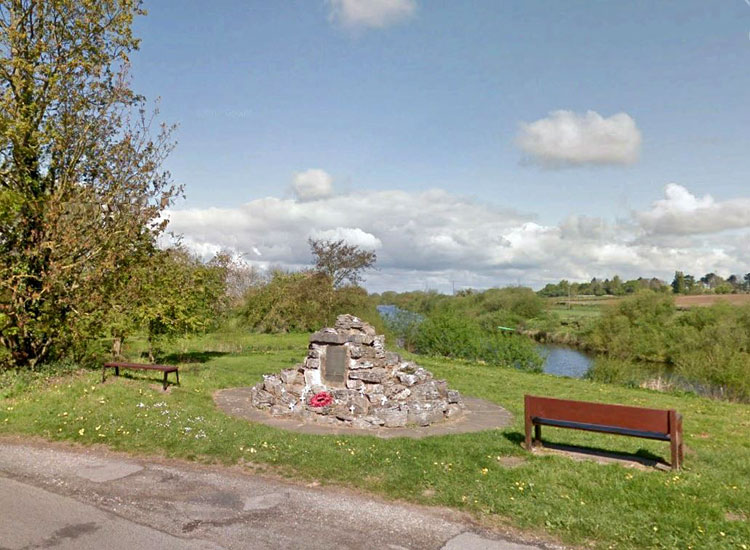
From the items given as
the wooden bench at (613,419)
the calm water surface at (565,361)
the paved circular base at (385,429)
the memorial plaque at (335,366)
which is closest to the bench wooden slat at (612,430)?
the wooden bench at (613,419)

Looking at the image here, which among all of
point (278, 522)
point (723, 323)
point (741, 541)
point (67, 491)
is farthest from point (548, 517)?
point (723, 323)

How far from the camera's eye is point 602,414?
703cm

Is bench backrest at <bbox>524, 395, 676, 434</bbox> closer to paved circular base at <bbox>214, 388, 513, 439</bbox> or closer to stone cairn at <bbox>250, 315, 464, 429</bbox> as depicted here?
paved circular base at <bbox>214, 388, 513, 439</bbox>

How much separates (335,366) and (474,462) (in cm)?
499

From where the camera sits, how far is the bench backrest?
22.2ft

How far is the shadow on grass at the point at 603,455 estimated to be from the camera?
708cm

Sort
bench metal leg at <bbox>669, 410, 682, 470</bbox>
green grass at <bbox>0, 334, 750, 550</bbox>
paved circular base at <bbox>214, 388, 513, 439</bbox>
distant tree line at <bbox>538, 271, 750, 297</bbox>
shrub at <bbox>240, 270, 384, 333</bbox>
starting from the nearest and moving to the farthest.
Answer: green grass at <bbox>0, 334, 750, 550</bbox> → bench metal leg at <bbox>669, 410, 682, 470</bbox> → paved circular base at <bbox>214, 388, 513, 439</bbox> → shrub at <bbox>240, 270, 384, 333</bbox> → distant tree line at <bbox>538, 271, 750, 297</bbox>

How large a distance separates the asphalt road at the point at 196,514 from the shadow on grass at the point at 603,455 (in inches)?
113

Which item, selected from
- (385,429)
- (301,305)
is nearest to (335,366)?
(385,429)

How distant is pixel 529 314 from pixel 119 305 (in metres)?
42.7

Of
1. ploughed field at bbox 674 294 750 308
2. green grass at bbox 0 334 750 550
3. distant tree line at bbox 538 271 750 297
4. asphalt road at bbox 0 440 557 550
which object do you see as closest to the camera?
asphalt road at bbox 0 440 557 550

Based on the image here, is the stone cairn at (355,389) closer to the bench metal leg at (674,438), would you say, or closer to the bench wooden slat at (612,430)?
the bench wooden slat at (612,430)

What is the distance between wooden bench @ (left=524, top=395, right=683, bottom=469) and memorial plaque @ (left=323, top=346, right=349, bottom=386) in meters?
4.65

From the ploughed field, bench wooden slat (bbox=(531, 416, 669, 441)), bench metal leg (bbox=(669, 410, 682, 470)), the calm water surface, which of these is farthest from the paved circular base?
the ploughed field
